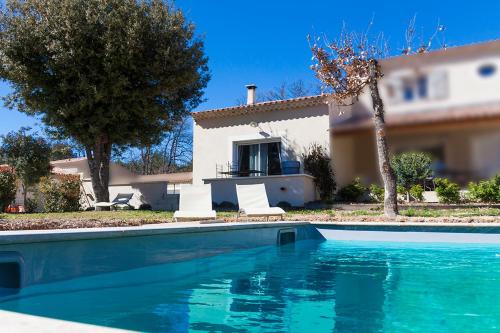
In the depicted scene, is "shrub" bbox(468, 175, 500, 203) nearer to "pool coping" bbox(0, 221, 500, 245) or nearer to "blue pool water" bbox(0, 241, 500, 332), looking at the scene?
"pool coping" bbox(0, 221, 500, 245)

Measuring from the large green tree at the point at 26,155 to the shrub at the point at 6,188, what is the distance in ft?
1.04

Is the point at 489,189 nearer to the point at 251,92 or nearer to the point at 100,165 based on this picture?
the point at 251,92

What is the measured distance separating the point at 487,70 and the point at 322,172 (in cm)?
1387

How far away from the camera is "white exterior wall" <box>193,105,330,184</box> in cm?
1708

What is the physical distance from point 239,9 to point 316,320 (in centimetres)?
1875

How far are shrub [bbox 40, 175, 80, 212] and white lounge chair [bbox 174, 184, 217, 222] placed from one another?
981 centimetres

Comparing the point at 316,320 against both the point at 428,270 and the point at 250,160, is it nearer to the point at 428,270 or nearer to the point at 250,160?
the point at 428,270

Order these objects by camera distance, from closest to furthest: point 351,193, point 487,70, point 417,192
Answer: point 487,70 → point 417,192 → point 351,193

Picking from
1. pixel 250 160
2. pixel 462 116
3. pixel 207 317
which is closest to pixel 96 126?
pixel 250 160

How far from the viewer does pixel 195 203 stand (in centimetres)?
1058

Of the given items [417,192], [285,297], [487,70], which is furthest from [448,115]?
[417,192]

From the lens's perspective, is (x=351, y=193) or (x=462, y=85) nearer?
(x=462, y=85)

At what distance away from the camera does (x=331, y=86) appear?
1204 centimetres

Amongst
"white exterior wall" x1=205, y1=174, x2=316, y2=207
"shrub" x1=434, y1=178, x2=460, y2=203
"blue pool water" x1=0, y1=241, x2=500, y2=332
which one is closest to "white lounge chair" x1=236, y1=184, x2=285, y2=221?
"white exterior wall" x1=205, y1=174, x2=316, y2=207
